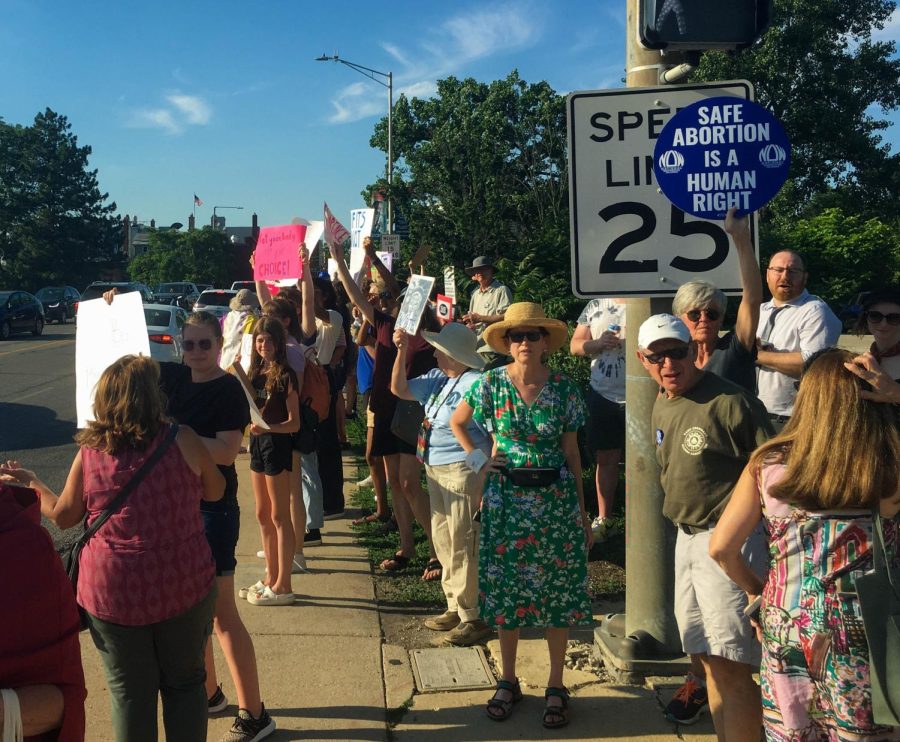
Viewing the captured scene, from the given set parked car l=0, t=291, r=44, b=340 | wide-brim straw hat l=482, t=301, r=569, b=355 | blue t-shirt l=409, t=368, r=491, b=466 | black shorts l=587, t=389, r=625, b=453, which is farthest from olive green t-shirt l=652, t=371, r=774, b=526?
parked car l=0, t=291, r=44, b=340

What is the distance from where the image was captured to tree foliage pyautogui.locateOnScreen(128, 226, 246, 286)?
232 ft

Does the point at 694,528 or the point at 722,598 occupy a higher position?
the point at 694,528

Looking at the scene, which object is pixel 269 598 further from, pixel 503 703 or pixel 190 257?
pixel 190 257

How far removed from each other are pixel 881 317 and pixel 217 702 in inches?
141

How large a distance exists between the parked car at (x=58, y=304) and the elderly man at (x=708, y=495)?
43.6 m

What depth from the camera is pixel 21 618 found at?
6.75 feet

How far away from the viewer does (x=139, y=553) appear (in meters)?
3.16

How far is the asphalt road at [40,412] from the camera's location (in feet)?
33.6

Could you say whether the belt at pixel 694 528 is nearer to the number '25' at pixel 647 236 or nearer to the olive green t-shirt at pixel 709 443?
the olive green t-shirt at pixel 709 443

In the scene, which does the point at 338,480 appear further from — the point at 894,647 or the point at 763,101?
the point at 763,101

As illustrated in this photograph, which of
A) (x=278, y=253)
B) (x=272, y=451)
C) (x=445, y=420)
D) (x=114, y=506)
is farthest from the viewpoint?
(x=278, y=253)

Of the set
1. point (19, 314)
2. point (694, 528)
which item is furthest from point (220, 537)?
point (19, 314)

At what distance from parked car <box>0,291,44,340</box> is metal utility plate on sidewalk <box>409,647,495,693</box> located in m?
31.1

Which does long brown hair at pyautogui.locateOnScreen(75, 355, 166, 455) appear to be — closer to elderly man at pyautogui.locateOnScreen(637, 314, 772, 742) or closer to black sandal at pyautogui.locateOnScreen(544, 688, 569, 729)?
elderly man at pyautogui.locateOnScreen(637, 314, 772, 742)
